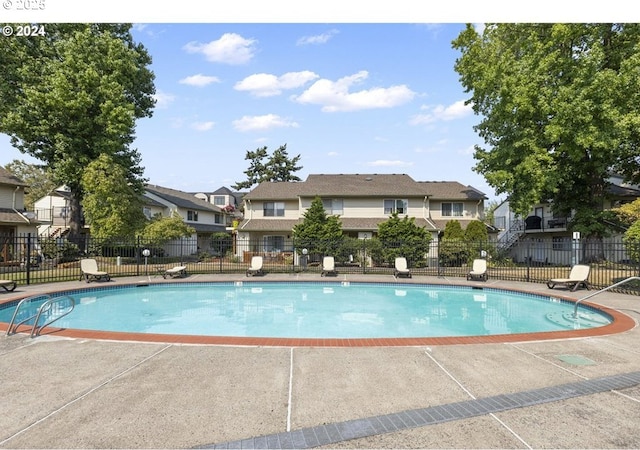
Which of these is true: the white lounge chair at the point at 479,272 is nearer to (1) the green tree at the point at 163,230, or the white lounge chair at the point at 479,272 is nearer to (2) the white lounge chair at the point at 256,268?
(2) the white lounge chair at the point at 256,268

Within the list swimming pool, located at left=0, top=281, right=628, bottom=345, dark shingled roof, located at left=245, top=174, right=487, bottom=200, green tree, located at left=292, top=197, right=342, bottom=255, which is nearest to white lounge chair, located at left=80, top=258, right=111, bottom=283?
swimming pool, located at left=0, top=281, right=628, bottom=345

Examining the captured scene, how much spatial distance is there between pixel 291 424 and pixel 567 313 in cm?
1094

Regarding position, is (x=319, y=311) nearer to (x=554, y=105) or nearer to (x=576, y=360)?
(x=576, y=360)

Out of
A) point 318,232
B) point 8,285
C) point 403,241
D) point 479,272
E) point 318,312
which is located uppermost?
point 318,232

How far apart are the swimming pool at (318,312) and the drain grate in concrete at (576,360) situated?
3.57 ft

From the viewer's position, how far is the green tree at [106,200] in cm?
2323

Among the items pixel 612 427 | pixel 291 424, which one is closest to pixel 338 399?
pixel 291 424

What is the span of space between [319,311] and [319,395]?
863 centimetres

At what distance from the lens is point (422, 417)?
3.76 m

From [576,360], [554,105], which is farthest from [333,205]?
[576,360]

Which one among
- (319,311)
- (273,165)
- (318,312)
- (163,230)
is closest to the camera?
(318,312)

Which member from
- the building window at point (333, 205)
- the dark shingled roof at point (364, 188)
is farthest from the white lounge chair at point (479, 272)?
the building window at point (333, 205)

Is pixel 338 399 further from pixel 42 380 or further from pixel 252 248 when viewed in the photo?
pixel 252 248

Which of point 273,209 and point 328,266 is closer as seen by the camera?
point 328,266
